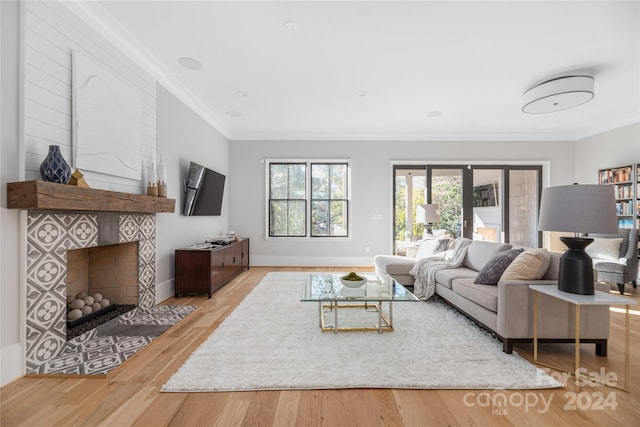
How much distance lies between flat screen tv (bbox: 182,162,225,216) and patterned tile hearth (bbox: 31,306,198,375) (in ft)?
5.31

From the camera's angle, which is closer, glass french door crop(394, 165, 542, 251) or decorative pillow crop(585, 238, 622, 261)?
decorative pillow crop(585, 238, 622, 261)

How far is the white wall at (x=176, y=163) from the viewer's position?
12.2ft

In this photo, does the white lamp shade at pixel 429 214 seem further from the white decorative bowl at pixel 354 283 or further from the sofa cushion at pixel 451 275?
the white decorative bowl at pixel 354 283

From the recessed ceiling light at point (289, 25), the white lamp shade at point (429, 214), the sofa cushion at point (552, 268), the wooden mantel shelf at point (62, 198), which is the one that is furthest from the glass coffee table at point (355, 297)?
the white lamp shade at point (429, 214)

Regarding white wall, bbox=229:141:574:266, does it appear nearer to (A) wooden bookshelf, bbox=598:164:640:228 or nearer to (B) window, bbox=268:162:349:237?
(B) window, bbox=268:162:349:237

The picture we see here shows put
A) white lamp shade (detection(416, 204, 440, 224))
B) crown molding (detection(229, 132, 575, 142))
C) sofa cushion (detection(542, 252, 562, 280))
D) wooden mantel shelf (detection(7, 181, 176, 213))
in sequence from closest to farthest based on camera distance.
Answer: wooden mantel shelf (detection(7, 181, 176, 213)) < sofa cushion (detection(542, 252, 562, 280)) < white lamp shade (detection(416, 204, 440, 224)) < crown molding (detection(229, 132, 575, 142))

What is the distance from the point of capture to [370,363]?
2.12 meters

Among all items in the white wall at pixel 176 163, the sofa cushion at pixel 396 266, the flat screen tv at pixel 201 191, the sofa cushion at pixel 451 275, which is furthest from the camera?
the flat screen tv at pixel 201 191

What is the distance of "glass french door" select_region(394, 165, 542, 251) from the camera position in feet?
20.6

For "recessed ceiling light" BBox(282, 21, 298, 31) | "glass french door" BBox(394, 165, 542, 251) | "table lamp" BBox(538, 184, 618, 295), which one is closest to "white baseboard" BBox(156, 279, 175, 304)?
"recessed ceiling light" BBox(282, 21, 298, 31)

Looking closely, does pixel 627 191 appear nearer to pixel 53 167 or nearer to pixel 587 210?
pixel 587 210

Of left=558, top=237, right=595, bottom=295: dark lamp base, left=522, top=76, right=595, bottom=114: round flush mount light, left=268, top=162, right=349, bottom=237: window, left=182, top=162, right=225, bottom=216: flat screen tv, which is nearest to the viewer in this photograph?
left=558, top=237, right=595, bottom=295: dark lamp base

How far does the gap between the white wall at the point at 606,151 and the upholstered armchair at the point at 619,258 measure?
1.59 m

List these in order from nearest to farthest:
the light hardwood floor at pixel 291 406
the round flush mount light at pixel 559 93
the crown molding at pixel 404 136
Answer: the light hardwood floor at pixel 291 406
the round flush mount light at pixel 559 93
the crown molding at pixel 404 136
